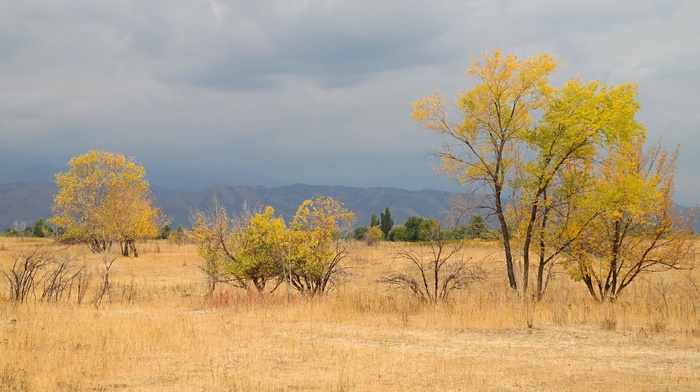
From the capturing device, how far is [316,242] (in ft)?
79.9

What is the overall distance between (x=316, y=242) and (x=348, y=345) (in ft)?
34.9

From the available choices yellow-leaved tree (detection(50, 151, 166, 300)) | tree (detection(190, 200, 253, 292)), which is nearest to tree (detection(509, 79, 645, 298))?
tree (detection(190, 200, 253, 292))

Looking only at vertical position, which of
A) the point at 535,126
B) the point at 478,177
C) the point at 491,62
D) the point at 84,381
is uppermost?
the point at 491,62

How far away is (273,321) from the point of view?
1794 cm

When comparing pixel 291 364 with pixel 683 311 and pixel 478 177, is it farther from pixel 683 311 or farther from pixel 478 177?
pixel 478 177

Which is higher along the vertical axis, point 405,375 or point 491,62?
point 491,62

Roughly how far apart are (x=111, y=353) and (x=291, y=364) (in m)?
3.77

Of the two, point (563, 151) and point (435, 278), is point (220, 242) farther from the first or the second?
point (563, 151)

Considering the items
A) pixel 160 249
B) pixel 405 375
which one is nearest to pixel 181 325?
pixel 405 375

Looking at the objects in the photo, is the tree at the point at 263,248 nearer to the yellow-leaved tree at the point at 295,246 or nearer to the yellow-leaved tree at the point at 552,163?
the yellow-leaved tree at the point at 295,246

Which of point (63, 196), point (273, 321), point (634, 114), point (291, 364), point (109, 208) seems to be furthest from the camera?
point (63, 196)

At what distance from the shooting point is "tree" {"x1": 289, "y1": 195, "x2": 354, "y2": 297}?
24500mm

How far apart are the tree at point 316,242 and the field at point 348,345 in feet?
9.22

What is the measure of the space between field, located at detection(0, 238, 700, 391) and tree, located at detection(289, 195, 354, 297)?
281 cm
